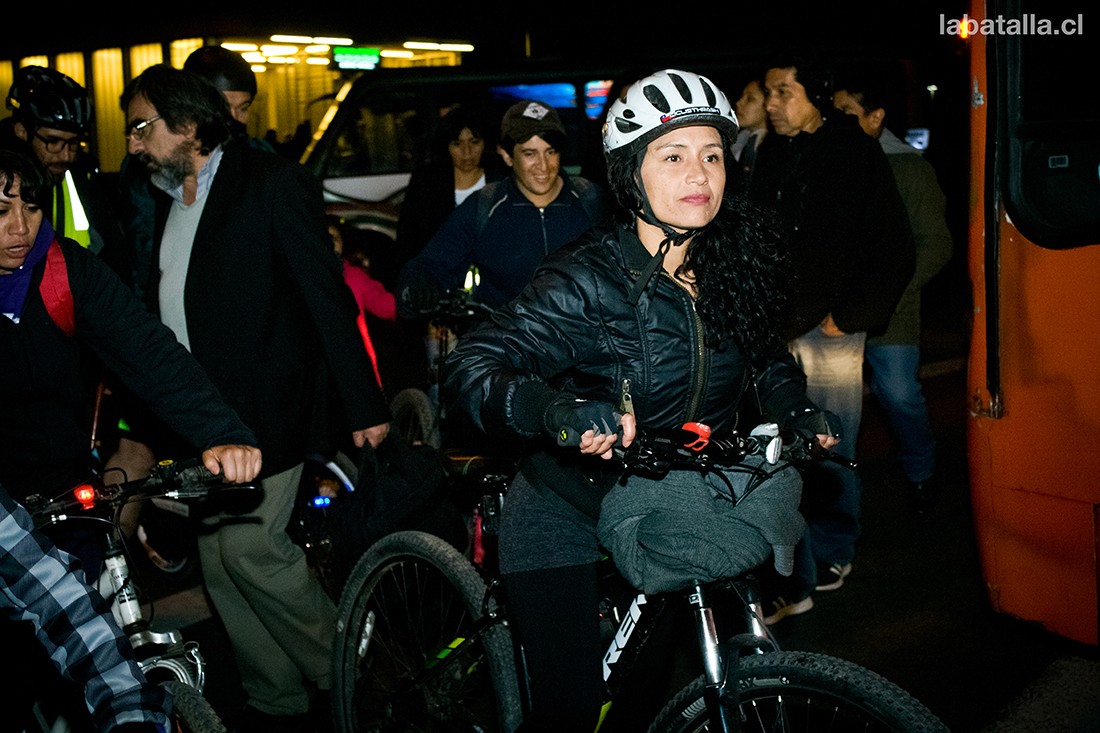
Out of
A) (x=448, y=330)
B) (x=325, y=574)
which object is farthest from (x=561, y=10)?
(x=325, y=574)

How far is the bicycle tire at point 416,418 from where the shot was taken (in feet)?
20.8

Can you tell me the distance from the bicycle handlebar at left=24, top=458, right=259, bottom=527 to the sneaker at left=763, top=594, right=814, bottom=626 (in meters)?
2.75

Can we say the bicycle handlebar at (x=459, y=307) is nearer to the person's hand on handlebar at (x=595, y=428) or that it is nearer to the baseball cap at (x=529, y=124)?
the baseball cap at (x=529, y=124)

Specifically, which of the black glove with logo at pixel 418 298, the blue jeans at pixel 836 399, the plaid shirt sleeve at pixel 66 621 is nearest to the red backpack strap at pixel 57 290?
the plaid shirt sleeve at pixel 66 621

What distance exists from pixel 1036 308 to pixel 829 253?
136cm

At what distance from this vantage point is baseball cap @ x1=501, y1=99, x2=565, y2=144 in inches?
206

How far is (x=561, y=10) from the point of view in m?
21.8

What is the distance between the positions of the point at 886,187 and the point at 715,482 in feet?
9.59

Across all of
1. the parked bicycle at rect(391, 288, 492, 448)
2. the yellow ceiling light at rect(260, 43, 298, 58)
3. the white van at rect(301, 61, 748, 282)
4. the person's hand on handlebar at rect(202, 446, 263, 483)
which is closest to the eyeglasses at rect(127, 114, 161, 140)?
the person's hand on handlebar at rect(202, 446, 263, 483)

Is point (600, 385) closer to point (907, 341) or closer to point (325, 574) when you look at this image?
point (325, 574)

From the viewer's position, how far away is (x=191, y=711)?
3.05 m

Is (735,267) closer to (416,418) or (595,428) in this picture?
(595,428)

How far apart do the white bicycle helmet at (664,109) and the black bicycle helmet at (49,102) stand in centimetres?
334

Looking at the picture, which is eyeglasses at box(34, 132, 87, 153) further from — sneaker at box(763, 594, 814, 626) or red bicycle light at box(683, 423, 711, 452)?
red bicycle light at box(683, 423, 711, 452)
